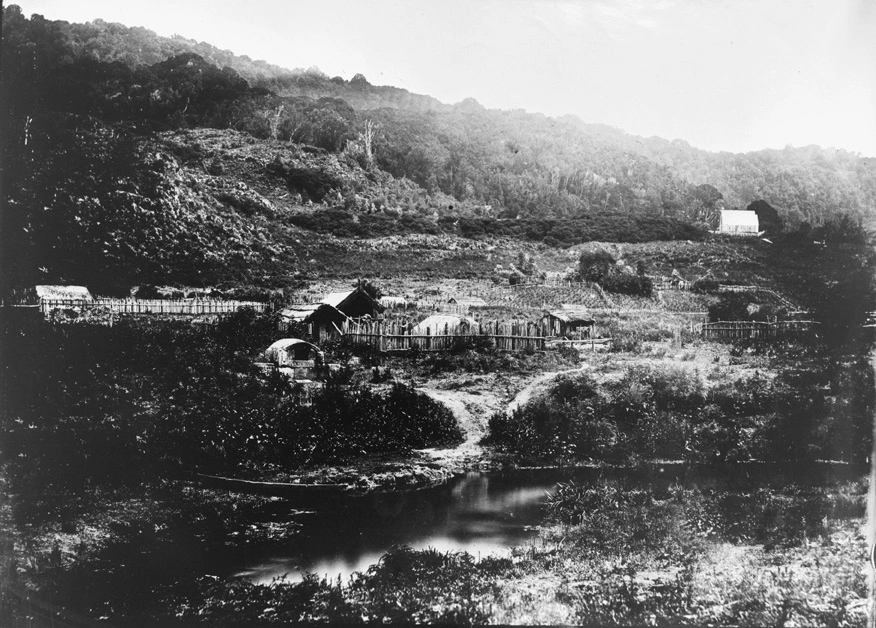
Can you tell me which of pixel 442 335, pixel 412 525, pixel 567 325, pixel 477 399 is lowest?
pixel 412 525

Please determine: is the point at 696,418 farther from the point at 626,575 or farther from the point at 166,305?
the point at 166,305

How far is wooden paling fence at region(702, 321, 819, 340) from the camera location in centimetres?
531

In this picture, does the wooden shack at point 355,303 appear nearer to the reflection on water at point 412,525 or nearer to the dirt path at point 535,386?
the dirt path at point 535,386

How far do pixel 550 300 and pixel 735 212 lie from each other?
75.7 inches

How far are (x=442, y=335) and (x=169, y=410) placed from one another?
2371 millimetres

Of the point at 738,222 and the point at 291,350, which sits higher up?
the point at 738,222

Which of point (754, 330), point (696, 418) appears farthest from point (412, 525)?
point (754, 330)

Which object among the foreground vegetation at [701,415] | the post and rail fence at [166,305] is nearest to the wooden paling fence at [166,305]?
the post and rail fence at [166,305]

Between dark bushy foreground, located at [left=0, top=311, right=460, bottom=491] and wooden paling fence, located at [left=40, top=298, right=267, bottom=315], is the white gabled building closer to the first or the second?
dark bushy foreground, located at [left=0, top=311, right=460, bottom=491]

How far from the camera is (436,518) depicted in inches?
191

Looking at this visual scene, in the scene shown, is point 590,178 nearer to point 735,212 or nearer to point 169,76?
point 735,212

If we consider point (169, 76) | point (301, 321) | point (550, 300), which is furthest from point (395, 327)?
point (169, 76)

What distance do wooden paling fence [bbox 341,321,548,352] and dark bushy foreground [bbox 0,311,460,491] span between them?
375mm

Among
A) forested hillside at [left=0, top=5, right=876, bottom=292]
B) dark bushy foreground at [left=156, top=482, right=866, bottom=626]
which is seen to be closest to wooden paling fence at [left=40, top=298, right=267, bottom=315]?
forested hillside at [left=0, top=5, right=876, bottom=292]
